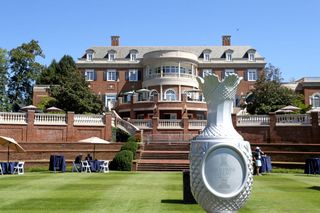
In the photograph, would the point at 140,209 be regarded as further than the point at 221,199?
Yes

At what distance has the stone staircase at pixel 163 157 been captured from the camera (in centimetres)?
2712

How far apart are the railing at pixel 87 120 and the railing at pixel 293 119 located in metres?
15.8

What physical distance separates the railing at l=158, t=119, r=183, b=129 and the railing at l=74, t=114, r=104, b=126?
6.16 metres

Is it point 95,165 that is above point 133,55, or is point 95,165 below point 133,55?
below

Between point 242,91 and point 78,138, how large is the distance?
34.7 metres

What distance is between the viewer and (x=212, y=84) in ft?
25.6

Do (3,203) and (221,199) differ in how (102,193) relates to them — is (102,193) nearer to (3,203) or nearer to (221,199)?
(3,203)

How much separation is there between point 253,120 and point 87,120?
589 inches

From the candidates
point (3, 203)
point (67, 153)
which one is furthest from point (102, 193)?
point (67, 153)

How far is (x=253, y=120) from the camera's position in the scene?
124 ft

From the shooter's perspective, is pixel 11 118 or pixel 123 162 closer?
pixel 123 162

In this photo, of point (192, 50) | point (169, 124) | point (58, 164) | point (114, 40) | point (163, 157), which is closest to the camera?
point (58, 164)

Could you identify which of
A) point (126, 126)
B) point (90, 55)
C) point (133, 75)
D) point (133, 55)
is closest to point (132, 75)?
point (133, 75)

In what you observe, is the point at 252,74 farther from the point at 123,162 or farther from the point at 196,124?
the point at 123,162
